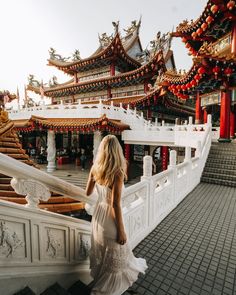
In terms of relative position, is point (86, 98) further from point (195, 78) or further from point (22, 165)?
point (22, 165)

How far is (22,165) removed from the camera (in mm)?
1574

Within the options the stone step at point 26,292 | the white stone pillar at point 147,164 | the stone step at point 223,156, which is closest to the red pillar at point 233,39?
the stone step at point 223,156

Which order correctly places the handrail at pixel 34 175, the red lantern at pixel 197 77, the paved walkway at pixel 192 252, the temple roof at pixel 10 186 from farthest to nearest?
the red lantern at pixel 197 77 < the temple roof at pixel 10 186 < the paved walkway at pixel 192 252 < the handrail at pixel 34 175

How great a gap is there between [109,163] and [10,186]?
7.14 feet

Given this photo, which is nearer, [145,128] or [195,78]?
[195,78]

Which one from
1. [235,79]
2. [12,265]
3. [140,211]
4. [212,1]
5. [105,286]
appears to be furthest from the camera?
[235,79]

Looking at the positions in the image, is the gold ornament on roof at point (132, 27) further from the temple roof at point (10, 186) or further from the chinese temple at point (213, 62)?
the temple roof at point (10, 186)

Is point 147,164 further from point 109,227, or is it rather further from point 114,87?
point 114,87

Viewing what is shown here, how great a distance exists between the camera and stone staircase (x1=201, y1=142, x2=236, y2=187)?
6.74 m

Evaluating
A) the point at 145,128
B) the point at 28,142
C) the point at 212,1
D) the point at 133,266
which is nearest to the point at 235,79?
the point at 212,1

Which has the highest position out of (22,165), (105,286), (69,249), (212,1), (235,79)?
(212,1)

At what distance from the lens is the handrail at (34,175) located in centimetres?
149

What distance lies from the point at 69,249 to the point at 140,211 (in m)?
1.55

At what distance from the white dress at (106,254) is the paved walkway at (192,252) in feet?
1.55
